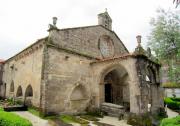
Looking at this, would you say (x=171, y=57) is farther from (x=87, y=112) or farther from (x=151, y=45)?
(x=87, y=112)

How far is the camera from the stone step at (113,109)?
13069 millimetres

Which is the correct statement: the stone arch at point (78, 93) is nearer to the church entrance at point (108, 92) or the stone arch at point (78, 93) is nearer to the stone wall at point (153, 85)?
the church entrance at point (108, 92)

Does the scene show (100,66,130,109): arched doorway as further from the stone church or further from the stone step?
the stone step

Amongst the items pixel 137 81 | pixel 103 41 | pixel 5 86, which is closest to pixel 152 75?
pixel 137 81

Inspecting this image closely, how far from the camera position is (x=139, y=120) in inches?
443

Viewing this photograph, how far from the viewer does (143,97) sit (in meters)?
11.8

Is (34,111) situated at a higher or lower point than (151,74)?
lower

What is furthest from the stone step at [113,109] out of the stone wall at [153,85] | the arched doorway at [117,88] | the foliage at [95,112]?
the arched doorway at [117,88]

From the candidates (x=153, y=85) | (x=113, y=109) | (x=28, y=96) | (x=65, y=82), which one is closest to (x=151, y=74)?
(x=153, y=85)

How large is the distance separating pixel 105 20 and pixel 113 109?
9953mm

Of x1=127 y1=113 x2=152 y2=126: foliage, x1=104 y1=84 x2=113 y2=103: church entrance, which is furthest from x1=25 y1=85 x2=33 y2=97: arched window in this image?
x1=127 y1=113 x2=152 y2=126: foliage

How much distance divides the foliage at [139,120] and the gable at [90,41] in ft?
21.8

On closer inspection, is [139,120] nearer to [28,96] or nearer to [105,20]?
[28,96]

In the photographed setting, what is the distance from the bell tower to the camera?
18859mm
